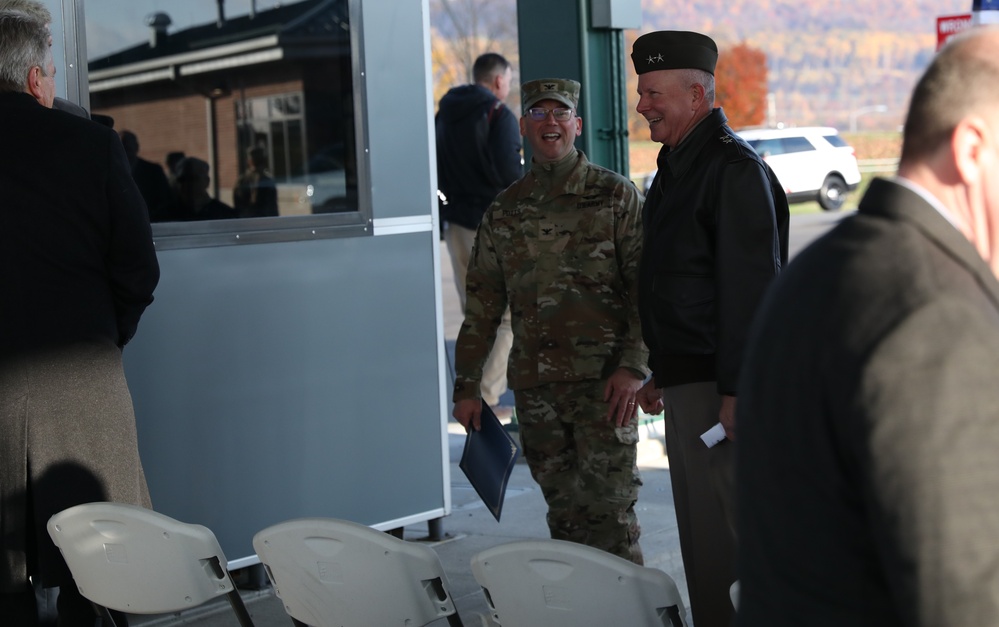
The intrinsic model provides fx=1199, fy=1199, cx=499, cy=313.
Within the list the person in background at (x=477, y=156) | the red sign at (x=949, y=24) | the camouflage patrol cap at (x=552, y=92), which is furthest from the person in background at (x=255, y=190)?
the red sign at (x=949, y=24)

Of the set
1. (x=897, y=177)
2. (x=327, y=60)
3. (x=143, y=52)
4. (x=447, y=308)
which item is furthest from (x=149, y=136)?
(x=447, y=308)

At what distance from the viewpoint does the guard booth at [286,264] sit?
4289 mm

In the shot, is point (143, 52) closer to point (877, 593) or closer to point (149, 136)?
point (149, 136)

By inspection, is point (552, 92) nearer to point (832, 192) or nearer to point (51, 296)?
point (51, 296)

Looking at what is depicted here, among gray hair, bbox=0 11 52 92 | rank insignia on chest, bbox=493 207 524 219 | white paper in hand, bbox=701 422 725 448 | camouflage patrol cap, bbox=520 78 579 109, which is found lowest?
white paper in hand, bbox=701 422 725 448

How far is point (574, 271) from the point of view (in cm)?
378

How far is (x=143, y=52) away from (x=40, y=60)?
133 centimetres

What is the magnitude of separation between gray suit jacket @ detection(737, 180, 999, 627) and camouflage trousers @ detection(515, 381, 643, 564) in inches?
95.7

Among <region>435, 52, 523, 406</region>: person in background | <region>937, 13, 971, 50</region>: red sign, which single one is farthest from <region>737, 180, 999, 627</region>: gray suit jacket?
<region>937, 13, 971, 50</region>: red sign

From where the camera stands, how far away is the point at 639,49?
3332 mm

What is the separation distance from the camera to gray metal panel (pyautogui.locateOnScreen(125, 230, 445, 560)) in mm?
4273

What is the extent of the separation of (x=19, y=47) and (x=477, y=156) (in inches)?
179

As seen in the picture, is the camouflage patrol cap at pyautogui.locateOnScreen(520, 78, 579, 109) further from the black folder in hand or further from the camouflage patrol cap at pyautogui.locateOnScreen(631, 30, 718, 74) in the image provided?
the black folder in hand

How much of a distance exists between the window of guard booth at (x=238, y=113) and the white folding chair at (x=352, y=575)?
78.3 inches
